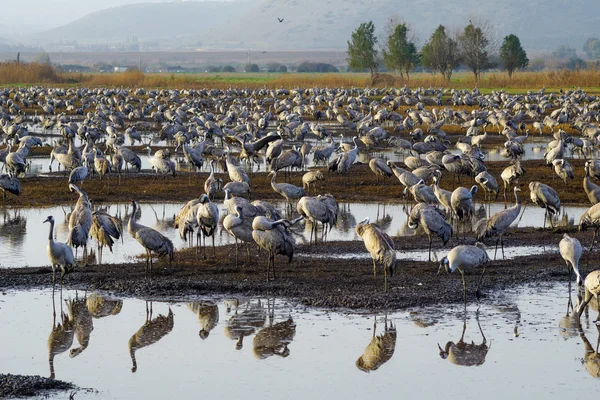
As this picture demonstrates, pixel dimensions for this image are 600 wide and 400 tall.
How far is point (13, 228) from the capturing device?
1925 cm

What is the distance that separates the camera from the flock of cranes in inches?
598

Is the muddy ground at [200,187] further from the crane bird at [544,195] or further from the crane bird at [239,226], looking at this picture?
the crane bird at [239,226]

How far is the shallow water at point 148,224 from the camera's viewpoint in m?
16.9

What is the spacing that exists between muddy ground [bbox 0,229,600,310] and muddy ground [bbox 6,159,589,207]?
675 cm

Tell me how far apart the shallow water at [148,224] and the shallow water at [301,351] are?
330 cm

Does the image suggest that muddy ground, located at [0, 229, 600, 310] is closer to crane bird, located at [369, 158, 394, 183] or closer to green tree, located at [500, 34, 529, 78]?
crane bird, located at [369, 158, 394, 183]

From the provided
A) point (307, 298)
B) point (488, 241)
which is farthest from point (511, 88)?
point (307, 298)

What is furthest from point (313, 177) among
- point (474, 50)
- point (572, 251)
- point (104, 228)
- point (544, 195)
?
point (474, 50)

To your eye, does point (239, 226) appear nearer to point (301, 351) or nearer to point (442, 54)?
A: point (301, 351)

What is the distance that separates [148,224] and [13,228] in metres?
2.59

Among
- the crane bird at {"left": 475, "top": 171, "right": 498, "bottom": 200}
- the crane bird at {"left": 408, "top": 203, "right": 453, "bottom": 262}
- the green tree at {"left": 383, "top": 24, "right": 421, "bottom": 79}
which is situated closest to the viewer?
the crane bird at {"left": 408, "top": 203, "right": 453, "bottom": 262}

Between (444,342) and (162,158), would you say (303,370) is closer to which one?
(444,342)

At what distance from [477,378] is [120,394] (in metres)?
3.71

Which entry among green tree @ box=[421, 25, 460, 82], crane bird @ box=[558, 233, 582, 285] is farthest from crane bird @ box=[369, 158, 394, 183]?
green tree @ box=[421, 25, 460, 82]
